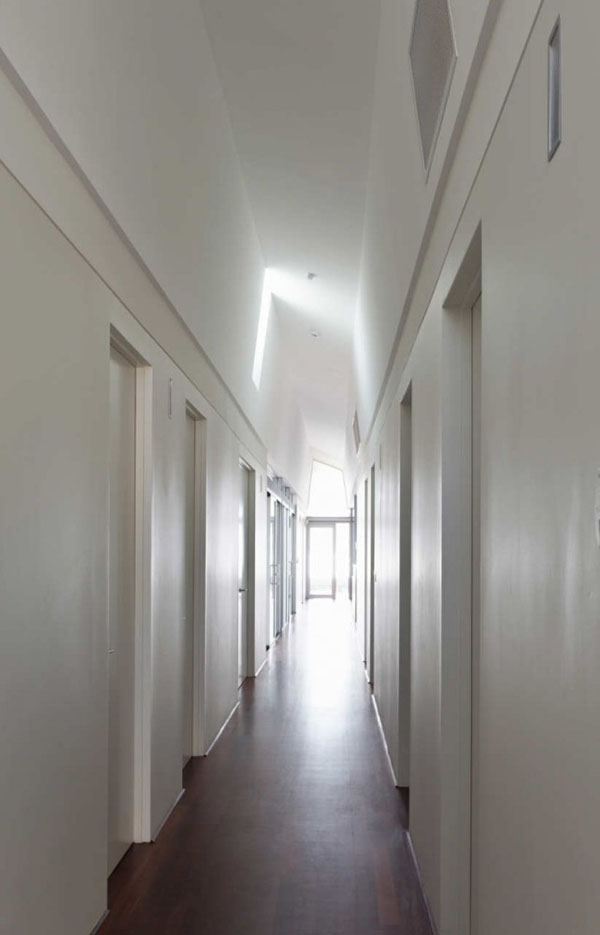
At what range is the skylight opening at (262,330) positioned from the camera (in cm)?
903

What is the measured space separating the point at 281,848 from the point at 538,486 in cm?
320

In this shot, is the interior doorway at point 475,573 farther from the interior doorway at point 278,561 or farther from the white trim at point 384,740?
the interior doorway at point 278,561

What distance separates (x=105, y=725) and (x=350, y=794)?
241 centimetres

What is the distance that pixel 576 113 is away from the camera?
4.61 ft

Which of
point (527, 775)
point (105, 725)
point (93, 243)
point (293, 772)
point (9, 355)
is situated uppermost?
point (93, 243)

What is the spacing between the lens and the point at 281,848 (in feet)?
14.0

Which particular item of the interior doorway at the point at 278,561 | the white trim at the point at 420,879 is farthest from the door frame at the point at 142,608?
the interior doorway at the point at 278,561

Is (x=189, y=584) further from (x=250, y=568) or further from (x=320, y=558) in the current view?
(x=320, y=558)

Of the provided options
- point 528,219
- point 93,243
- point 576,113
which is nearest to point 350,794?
point 93,243

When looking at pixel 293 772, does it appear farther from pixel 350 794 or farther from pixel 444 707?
pixel 444 707

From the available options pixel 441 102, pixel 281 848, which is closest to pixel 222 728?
pixel 281 848

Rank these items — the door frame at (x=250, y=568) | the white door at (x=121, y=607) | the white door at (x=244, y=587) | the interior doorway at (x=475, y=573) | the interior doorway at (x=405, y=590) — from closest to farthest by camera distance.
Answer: the interior doorway at (x=475, y=573) → the white door at (x=121, y=607) → the interior doorway at (x=405, y=590) → the white door at (x=244, y=587) → the door frame at (x=250, y=568)

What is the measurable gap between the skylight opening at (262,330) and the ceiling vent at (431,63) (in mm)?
5645

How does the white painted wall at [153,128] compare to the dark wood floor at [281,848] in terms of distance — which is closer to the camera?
the white painted wall at [153,128]
